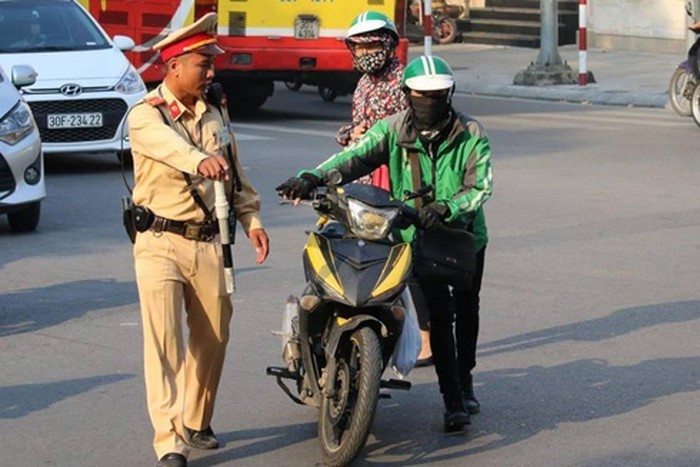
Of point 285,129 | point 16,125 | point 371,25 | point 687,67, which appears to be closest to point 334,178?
point 371,25

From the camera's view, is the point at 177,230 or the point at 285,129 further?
the point at 285,129

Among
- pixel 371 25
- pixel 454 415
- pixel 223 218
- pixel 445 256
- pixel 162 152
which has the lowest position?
pixel 454 415

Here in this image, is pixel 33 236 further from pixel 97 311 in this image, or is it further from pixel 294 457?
pixel 294 457

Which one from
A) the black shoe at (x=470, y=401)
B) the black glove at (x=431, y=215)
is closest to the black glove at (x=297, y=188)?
the black glove at (x=431, y=215)

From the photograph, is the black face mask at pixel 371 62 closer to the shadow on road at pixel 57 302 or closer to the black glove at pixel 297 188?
the black glove at pixel 297 188

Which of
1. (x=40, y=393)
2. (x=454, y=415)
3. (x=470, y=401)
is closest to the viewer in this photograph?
(x=454, y=415)

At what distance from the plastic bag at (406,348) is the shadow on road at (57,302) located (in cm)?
328

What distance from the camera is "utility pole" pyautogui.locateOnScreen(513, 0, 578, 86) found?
25.1m

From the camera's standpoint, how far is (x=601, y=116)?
70.1ft

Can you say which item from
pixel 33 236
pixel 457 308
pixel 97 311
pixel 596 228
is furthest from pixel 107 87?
pixel 457 308

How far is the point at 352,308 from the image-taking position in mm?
6594

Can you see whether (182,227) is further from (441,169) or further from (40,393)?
(40,393)

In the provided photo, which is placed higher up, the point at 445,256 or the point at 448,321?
the point at 445,256

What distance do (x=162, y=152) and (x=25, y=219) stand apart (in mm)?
6562
